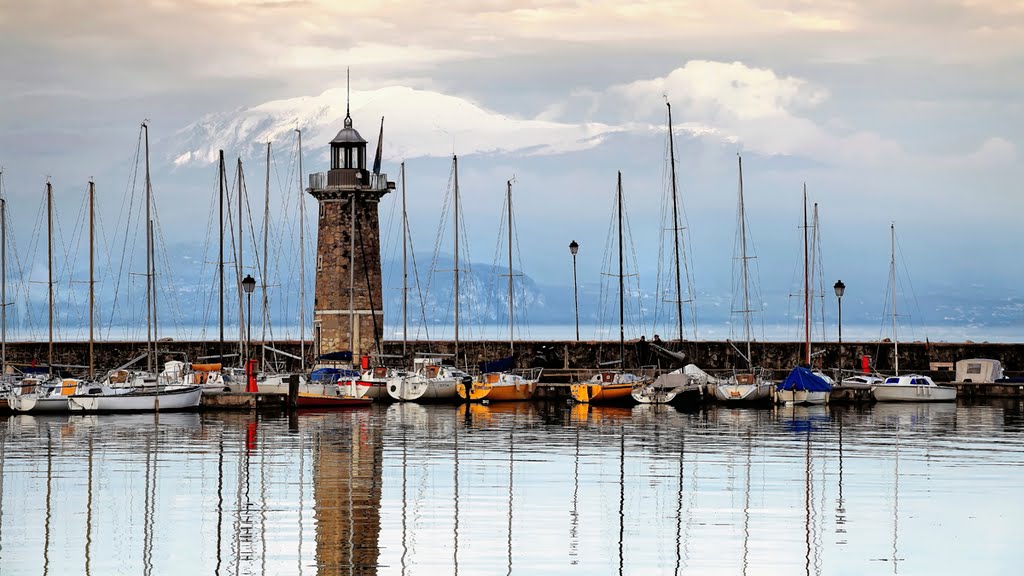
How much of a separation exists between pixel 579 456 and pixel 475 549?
12.9m

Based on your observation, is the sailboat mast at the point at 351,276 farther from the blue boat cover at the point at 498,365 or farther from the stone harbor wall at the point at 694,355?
the blue boat cover at the point at 498,365

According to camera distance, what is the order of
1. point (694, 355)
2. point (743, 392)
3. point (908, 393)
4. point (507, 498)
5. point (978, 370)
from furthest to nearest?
point (694, 355) → point (978, 370) → point (908, 393) → point (743, 392) → point (507, 498)

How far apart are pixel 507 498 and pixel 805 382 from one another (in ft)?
93.7

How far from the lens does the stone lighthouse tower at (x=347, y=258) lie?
60.7 meters

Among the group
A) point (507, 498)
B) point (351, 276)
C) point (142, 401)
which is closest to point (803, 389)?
point (351, 276)

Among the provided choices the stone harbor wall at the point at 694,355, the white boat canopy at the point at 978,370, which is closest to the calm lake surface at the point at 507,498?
the white boat canopy at the point at 978,370

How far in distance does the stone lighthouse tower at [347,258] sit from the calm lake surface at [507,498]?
58.0 feet

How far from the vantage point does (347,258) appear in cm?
6078

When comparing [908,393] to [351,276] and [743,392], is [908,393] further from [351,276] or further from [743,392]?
[351,276]

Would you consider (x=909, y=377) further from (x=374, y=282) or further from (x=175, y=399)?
(x=175, y=399)

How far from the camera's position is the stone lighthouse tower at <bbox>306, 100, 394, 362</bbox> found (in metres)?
60.7

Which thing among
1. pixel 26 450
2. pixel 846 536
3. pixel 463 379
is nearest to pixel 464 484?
pixel 846 536

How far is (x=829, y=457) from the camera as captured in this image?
33.3 m

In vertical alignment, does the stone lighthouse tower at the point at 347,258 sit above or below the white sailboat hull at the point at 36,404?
above
